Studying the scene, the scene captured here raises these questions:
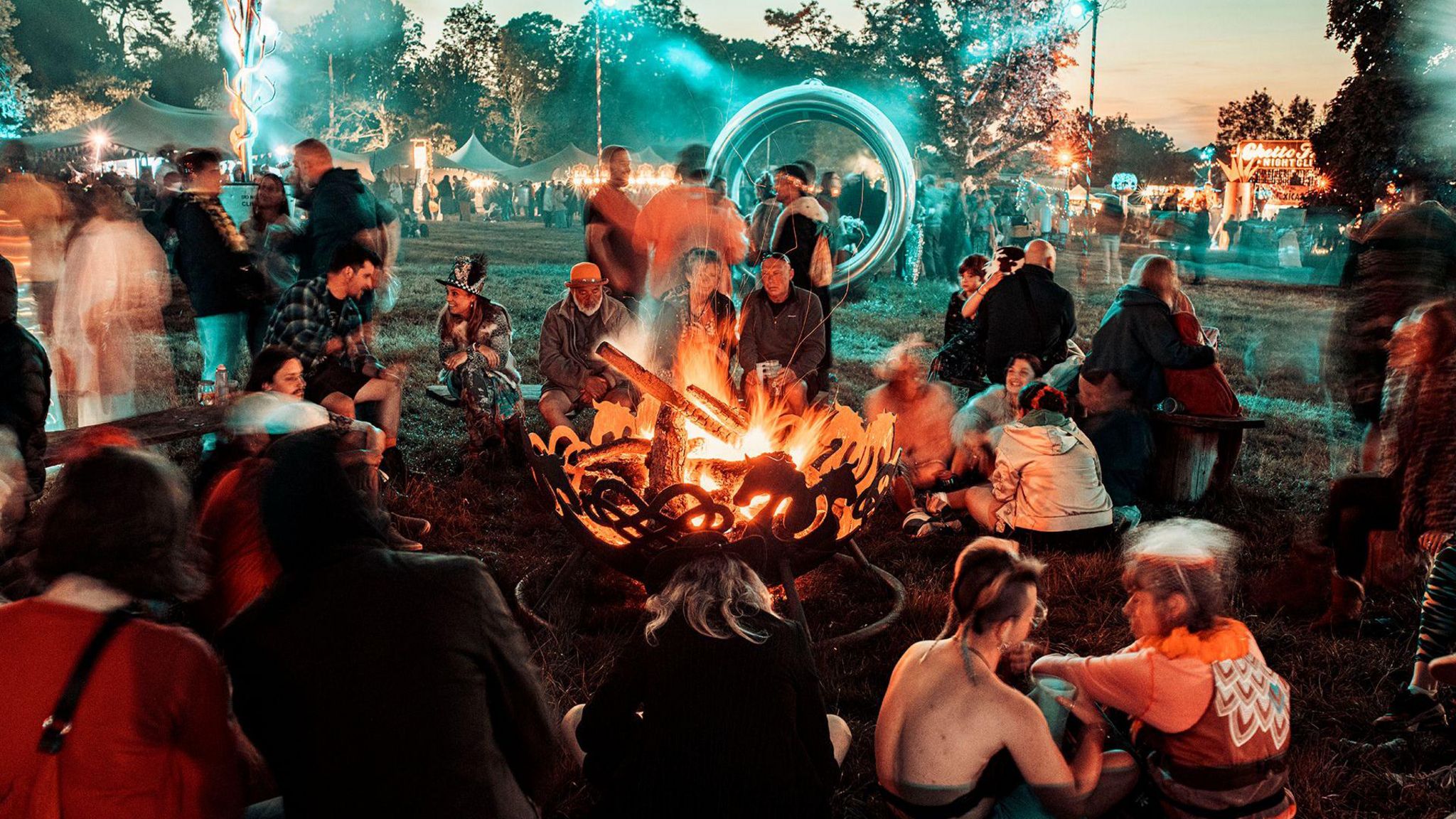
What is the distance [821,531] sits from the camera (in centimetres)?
396

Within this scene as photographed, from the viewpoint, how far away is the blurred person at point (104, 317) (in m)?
5.96

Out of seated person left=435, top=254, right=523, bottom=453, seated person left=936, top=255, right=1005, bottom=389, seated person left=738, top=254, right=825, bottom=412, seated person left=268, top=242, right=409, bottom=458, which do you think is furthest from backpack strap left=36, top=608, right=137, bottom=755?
seated person left=936, top=255, right=1005, bottom=389

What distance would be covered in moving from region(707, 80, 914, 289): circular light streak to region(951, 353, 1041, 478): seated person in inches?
315

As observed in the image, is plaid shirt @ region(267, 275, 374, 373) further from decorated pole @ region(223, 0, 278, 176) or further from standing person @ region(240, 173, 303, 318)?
decorated pole @ region(223, 0, 278, 176)

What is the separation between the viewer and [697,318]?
630cm

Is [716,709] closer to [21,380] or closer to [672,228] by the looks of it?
[21,380]

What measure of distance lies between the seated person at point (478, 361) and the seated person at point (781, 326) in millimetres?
1544

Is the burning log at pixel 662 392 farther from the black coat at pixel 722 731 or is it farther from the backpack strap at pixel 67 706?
the backpack strap at pixel 67 706

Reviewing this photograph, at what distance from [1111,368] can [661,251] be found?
3560 millimetres

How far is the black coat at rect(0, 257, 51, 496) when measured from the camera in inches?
156

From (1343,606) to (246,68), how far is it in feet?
28.1

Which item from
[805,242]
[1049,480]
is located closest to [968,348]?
[805,242]

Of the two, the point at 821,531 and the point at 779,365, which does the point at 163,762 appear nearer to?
the point at 821,531

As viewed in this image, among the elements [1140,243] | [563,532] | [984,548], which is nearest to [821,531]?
[984,548]
